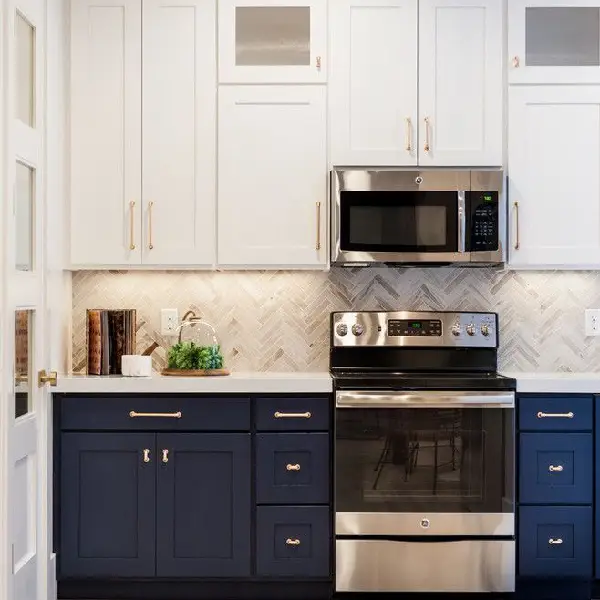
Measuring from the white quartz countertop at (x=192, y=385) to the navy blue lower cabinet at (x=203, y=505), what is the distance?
183 mm

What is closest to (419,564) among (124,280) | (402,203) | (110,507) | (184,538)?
(184,538)

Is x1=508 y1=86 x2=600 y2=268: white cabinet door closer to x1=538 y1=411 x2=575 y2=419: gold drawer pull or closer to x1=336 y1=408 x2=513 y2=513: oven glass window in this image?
x1=538 y1=411 x2=575 y2=419: gold drawer pull

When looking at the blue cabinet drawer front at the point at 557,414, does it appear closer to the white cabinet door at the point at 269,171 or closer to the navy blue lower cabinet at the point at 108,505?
the white cabinet door at the point at 269,171

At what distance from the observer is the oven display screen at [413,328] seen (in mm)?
3660

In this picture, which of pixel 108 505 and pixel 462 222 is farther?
pixel 462 222

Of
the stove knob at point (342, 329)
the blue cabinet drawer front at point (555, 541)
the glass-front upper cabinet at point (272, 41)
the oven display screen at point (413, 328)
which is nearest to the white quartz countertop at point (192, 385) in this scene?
the stove knob at point (342, 329)

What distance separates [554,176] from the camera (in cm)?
353

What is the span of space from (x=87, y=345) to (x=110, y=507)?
27.8 inches

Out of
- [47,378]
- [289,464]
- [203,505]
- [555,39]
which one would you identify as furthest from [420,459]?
[555,39]

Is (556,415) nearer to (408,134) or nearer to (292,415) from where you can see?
(292,415)

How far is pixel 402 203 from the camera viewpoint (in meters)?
3.49

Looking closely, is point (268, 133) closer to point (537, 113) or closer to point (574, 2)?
point (537, 113)

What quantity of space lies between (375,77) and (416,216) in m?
0.63

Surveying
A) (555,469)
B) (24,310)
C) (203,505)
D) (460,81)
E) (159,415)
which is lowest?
(203,505)
